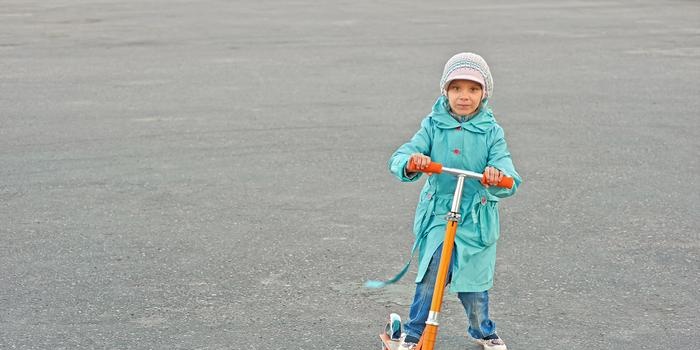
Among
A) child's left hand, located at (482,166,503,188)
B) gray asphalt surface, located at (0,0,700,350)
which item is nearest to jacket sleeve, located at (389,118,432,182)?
child's left hand, located at (482,166,503,188)

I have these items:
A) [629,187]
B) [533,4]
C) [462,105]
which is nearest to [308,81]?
[629,187]

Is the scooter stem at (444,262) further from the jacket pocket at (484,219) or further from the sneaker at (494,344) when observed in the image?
the sneaker at (494,344)

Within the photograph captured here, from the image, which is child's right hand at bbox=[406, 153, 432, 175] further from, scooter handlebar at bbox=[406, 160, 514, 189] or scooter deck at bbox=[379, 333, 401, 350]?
scooter deck at bbox=[379, 333, 401, 350]

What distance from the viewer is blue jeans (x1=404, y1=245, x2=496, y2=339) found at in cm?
477

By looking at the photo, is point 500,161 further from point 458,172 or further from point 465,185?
point 458,172

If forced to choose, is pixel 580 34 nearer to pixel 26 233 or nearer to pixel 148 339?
pixel 26 233

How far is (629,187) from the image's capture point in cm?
813

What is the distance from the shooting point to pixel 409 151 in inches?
183

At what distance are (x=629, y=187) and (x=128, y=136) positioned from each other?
165 inches

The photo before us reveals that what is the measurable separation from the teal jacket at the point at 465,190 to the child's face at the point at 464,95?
60 millimetres

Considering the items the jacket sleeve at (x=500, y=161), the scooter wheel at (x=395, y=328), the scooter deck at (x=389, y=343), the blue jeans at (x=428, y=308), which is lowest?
the scooter deck at (x=389, y=343)

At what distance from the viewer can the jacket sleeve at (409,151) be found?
4.45 meters

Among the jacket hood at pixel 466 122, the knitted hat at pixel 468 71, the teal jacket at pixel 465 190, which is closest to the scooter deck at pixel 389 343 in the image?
the teal jacket at pixel 465 190

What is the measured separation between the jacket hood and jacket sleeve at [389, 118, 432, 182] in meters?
0.05
